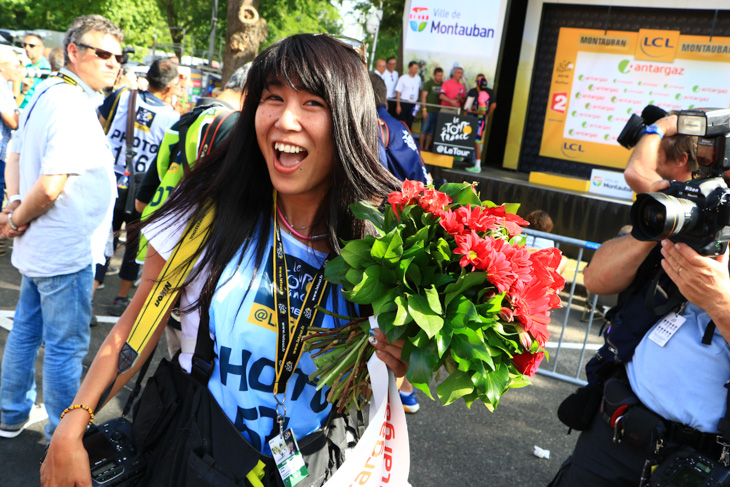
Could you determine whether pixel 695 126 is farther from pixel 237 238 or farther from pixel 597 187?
pixel 597 187

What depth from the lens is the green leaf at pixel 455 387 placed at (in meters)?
1.36

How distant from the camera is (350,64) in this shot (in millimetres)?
1700

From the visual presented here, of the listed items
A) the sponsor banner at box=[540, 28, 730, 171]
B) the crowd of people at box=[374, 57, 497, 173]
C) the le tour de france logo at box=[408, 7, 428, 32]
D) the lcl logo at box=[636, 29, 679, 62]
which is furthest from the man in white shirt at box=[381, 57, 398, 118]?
the lcl logo at box=[636, 29, 679, 62]

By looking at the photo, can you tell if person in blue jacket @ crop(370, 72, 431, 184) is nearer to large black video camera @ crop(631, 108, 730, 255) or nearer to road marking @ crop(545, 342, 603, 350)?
large black video camera @ crop(631, 108, 730, 255)

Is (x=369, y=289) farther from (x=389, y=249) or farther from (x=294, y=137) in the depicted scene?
(x=294, y=137)

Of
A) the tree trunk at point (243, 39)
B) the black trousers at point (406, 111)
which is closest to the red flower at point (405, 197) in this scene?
the tree trunk at point (243, 39)

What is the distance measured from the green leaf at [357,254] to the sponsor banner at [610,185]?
10900 millimetres

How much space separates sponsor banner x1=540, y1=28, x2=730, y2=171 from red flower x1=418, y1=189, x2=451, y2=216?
13.2 metres

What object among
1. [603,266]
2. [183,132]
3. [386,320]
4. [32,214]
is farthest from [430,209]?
[183,132]

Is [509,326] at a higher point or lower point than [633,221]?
lower

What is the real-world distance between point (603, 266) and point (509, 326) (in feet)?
3.73

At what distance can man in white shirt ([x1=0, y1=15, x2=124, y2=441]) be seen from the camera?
3.06m

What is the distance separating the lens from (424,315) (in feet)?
4.36

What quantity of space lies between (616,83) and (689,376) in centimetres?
1332
